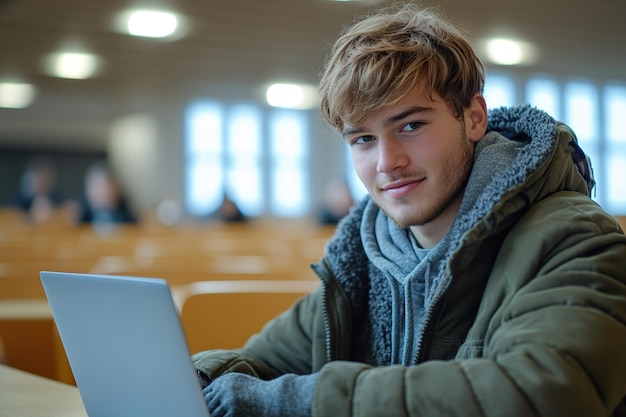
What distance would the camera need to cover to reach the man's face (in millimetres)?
1115

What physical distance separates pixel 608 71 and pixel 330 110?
1085 centimetres

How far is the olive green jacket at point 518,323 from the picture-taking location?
0.78 meters

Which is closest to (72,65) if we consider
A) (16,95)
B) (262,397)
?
(16,95)

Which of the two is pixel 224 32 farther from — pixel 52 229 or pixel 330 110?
pixel 330 110

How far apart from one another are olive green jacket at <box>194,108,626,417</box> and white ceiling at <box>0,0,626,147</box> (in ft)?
13.9

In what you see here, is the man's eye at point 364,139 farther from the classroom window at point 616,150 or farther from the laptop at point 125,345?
the classroom window at point 616,150

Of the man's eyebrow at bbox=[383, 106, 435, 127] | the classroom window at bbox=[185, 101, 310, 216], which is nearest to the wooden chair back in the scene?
the man's eyebrow at bbox=[383, 106, 435, 127]

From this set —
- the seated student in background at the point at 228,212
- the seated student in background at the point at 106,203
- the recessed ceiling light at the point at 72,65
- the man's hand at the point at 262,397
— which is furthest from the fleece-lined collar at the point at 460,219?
Answer: the recessed ceiling light at the point at 72,65

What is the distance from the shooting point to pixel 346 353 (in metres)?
1.22

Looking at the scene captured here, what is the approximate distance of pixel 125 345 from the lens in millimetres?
871

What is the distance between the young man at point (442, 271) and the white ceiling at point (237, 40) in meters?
4.05

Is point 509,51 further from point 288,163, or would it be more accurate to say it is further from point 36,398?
point 36,398

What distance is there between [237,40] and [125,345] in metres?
8.16

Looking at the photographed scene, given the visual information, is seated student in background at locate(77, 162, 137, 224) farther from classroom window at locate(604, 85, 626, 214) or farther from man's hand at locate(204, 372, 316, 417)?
classroom window at locate(604, 85, 626, 214)
